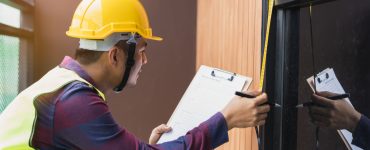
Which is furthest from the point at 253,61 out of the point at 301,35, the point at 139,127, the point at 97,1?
the point at 139,127

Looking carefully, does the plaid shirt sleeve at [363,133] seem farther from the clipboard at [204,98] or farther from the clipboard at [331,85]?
the clipboard at [204,98]

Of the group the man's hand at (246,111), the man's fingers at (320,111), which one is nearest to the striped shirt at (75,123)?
the man's hand at (246,111)

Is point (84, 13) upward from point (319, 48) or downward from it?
upward

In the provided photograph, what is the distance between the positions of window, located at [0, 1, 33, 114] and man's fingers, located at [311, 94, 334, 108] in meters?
1.80

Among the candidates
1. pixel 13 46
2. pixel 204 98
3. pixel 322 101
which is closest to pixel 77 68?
pixel 204 98

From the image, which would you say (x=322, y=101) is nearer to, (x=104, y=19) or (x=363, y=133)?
(x=363, y=133)

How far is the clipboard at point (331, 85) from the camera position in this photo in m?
1.21

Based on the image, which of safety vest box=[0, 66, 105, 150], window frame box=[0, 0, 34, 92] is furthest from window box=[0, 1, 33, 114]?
safety vest box=[0, 66, 105, 150]

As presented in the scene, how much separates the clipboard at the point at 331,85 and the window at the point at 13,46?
5.88 feet

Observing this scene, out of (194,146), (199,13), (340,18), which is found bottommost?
(194,146)

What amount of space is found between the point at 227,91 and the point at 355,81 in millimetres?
391

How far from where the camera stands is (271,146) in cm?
150

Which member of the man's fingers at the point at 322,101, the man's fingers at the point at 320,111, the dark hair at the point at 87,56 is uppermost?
the dark hair at the point at 87,56

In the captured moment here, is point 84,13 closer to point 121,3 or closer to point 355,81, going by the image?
point 121,3
